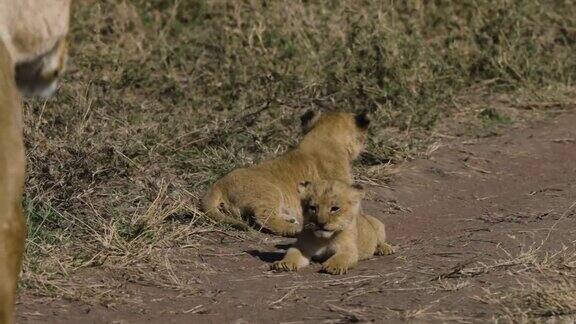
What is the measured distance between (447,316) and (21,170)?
2210 millimetres

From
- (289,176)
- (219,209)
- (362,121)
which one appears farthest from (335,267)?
(362,121)

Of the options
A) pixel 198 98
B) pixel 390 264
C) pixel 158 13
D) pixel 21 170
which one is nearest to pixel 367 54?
pixel 198 98

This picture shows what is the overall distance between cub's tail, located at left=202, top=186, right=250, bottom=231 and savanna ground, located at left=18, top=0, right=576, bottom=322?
9 cm

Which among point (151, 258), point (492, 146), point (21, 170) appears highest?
point (21, 170)

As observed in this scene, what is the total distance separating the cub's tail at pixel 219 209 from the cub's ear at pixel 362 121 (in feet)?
3.95

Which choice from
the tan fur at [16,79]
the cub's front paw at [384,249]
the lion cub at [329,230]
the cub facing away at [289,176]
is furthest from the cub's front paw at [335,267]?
the tan fur at [16,79]

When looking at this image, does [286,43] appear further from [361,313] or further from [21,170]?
[21,170]

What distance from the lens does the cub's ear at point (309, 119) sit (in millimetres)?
8781

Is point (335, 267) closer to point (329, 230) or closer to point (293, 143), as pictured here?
point (329, 230)

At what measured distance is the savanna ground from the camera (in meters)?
6.65

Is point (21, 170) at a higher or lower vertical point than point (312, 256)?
higher

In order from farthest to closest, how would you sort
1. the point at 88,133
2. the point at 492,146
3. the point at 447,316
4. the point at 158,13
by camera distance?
1. the point at 158,13
2. the point at 492,146
3. the point at 88,133
4. the point at 447,316

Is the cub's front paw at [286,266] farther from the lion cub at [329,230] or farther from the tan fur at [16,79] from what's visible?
the tan fur at [16,79]

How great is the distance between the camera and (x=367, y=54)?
1059cm
